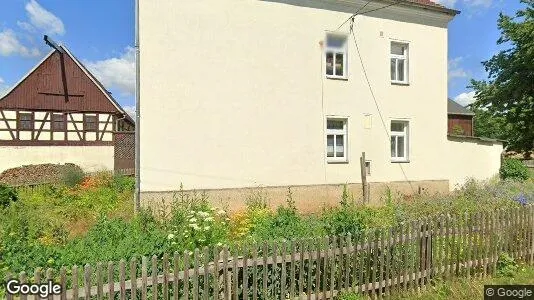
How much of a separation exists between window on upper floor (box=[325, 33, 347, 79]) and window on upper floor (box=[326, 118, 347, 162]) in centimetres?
164

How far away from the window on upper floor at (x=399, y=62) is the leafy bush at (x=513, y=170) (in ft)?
30.4

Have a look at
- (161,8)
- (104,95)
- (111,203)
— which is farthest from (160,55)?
(104,95)

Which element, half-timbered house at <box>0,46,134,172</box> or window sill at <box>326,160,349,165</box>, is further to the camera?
half-timbered house at <box>0,46,134,172</box>

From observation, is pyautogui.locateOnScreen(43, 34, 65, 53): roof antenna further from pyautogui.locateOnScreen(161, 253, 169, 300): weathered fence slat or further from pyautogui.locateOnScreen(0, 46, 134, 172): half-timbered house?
pyautogui.locateOnScreen(161, 253, 169, 300): weathered fence slat

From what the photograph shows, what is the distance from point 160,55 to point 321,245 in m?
7.85

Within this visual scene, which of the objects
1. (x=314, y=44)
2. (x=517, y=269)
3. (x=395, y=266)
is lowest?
(x=517, y=269)

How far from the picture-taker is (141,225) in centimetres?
695

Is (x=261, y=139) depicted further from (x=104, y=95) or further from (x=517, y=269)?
(x=104, y=95)

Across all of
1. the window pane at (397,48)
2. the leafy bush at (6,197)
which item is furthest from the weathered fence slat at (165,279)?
the window pane at (397,48)

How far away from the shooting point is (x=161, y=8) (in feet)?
32.9

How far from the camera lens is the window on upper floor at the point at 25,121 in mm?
23219

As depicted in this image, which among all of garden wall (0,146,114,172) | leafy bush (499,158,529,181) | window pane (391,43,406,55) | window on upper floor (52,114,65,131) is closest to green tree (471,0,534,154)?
leafy bush (499,158,529,181)

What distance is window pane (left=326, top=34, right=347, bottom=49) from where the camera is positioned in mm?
12484

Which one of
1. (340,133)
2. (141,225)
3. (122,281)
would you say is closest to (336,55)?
(340,133)
